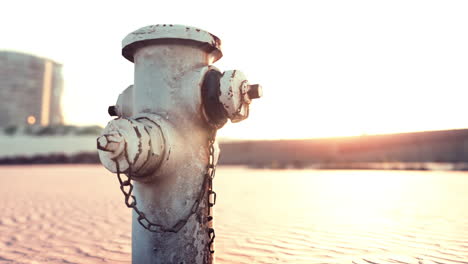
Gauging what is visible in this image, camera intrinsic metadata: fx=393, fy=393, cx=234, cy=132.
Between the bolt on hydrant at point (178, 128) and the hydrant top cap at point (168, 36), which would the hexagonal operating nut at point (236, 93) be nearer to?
the bolt on hydrant at point (178, 128)

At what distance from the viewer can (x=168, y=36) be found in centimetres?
203

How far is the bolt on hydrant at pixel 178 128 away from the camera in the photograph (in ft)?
6.47

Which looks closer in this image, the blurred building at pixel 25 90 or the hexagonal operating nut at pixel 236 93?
the hexagonal operating nut at pixel 236 93

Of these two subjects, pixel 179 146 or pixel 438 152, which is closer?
pixel 179 146

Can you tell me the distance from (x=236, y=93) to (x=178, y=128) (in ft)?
1.16

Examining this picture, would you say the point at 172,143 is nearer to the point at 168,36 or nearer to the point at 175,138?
the point at 175,138

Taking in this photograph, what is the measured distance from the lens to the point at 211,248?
212cm

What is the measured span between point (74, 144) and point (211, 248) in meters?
37.3

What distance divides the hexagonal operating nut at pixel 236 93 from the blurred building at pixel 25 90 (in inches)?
1687

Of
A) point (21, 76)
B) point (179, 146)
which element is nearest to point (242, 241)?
point (179, 146)

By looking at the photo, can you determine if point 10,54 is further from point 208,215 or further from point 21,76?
point 208,215

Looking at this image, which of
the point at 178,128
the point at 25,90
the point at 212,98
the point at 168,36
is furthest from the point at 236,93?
the point at 25,90

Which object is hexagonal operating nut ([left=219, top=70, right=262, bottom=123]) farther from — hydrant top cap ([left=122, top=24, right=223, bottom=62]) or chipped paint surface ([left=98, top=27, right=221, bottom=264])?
hydrant top cap ([left=122, top=24, right=223, bottom=62])

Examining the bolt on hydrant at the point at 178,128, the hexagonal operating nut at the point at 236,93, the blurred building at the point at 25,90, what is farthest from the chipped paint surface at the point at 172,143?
the blurred building at the point at 25,90
